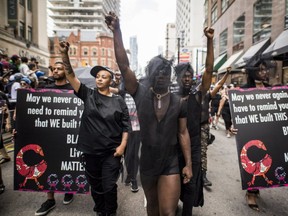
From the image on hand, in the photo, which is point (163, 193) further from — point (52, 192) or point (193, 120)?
point (52, 192)

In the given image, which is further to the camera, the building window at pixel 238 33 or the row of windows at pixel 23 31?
the row of windows at pixel 23 31

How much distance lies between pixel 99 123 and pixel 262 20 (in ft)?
53.1

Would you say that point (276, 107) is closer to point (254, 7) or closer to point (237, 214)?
point (237, 214)

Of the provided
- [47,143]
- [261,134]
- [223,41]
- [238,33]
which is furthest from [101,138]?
[223,41]

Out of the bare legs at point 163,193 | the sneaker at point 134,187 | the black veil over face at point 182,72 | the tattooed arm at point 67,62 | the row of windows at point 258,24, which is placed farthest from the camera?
the row of windows at point 258,24

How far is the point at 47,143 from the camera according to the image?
3240mm

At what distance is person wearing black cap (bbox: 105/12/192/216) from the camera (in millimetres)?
2107

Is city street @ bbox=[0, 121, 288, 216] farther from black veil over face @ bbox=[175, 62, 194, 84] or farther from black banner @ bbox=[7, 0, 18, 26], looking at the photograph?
black banner @ bbox=[7, 0, 18, 26]

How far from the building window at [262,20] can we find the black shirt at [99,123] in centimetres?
1445

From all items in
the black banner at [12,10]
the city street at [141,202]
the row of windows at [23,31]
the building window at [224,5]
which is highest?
the building window at [224,5]

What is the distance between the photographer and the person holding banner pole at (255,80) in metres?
3.33

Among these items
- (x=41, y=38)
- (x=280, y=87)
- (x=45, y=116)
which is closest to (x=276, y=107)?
(x=280, y=87)

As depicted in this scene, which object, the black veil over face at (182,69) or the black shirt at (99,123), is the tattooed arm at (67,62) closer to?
the black shirt at (99,123)

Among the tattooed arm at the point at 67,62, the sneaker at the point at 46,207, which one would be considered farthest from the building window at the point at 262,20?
the sneaker at the point at 46,207
